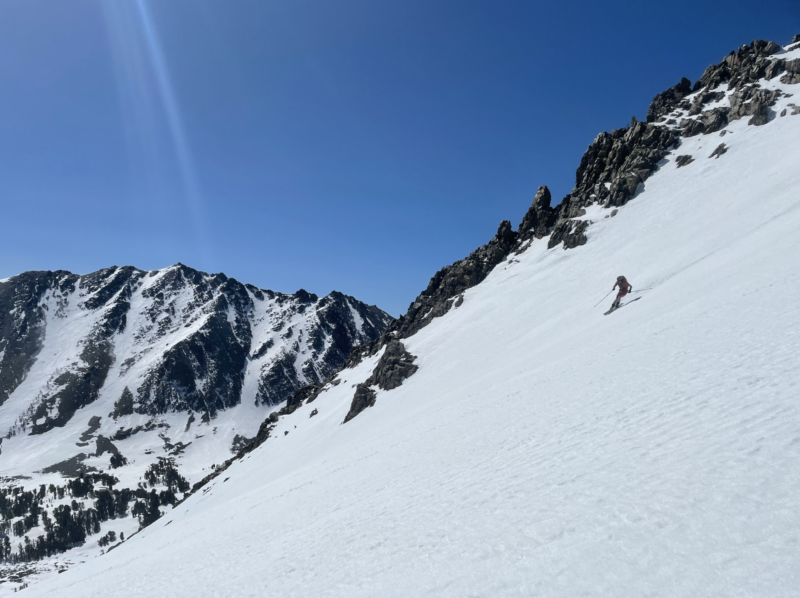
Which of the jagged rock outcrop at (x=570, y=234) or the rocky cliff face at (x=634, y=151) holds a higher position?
the rocky cliff face at (x=634, y=151)

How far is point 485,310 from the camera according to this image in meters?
58.6

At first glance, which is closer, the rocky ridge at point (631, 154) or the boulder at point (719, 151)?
the boulder at point (719, 151)

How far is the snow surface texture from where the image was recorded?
6.23 m

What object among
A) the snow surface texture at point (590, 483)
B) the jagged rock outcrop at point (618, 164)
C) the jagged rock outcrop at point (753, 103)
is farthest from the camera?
the jagged rock outcrop at point (618, 164)

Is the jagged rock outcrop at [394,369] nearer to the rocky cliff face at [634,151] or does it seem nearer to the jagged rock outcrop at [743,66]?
the rocky cliff face at [634,151]

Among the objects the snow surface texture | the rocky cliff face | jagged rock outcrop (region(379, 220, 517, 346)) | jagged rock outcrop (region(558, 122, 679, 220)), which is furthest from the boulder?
the snow surface texture

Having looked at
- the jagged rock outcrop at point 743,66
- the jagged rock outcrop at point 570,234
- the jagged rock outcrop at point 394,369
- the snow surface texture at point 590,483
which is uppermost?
the jagged rock outcrop at point 743,66

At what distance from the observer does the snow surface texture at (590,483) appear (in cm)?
623

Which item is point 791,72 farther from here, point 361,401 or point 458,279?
point 361,401

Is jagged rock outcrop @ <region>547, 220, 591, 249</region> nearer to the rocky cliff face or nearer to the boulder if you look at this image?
the rocky cliff face

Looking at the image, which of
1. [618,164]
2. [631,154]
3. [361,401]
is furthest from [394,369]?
[631,154]

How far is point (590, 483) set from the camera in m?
8.81

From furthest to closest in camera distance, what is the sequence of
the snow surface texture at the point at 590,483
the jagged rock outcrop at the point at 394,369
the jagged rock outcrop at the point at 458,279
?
the jagged rock outcrop at the point at 458,279 < the jagged rock outcrop at the point at 394,369 < the snow surface texture at the point at 590,483

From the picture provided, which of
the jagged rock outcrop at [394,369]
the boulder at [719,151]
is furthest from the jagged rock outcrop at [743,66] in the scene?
the jagged rock outcrop at [394,369]
